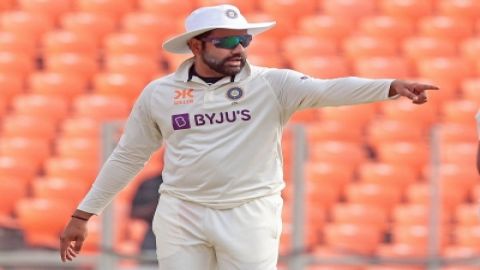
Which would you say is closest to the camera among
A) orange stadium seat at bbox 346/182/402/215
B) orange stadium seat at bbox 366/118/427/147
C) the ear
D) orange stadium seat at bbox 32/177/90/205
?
the ear

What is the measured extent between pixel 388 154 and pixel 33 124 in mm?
3121

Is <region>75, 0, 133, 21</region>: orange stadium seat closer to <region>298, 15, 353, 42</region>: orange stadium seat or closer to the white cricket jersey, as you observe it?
<region>298, 15, 353, 42</region>: orange stadium seat

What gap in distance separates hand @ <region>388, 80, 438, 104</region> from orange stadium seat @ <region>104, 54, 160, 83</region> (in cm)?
749

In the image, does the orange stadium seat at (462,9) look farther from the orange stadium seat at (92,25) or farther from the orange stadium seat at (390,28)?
the orange stadium seat at (92,25)

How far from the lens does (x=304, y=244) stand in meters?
10.8

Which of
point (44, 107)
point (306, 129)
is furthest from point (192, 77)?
point (44, 107)

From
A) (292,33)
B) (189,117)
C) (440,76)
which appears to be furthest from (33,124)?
(189,117)

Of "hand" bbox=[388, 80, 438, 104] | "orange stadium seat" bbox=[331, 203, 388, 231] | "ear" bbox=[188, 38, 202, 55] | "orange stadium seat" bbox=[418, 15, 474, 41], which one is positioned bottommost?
"orange stadium seat" bbox=[331, 203, 388, 231]

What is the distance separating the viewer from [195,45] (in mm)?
6746

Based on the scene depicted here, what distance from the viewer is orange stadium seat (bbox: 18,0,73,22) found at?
14602mm

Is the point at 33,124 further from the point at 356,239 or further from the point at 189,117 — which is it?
the point at 189,117

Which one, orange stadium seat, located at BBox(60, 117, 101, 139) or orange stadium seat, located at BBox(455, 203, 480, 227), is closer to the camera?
orange stadium seat, located at BBox(455, 203, 480, 227)

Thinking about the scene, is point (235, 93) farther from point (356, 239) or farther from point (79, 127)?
point (79, 127)

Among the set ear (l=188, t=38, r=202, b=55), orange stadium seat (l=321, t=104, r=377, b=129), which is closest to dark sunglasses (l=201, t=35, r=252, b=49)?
ear (l=188, t=38, r=202, b=55)
